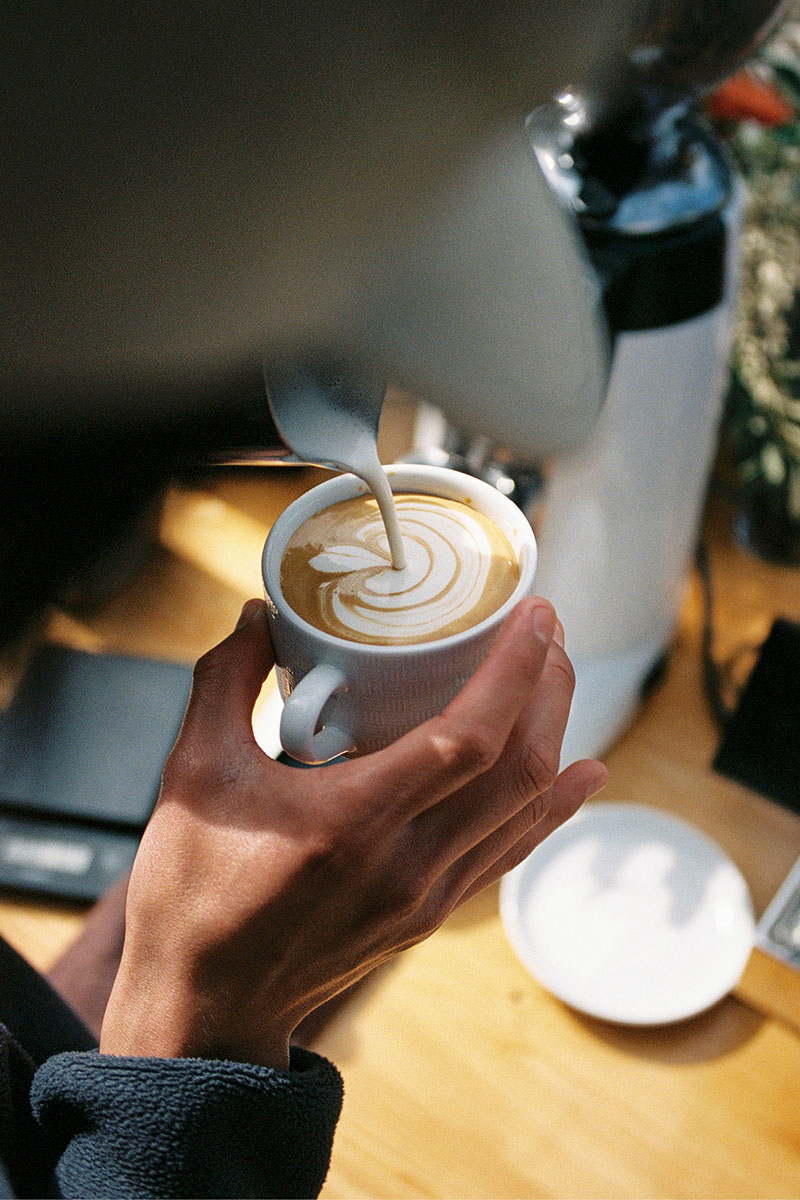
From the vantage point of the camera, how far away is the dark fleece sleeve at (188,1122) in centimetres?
32

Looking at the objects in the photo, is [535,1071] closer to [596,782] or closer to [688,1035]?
[688,1035]

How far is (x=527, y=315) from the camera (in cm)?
40

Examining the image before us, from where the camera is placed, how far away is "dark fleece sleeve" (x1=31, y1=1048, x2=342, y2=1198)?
32 centimetres

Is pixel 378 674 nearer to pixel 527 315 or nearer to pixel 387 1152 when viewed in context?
pixel 527 315

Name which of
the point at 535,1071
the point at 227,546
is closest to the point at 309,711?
the point at 535,1071

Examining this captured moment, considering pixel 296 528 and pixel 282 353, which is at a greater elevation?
pixel 282 353

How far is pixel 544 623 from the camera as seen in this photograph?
309 millimetres

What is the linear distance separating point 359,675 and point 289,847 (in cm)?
6

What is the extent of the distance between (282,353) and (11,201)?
74 mm

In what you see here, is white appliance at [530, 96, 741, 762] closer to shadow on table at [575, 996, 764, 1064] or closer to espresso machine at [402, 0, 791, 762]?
espresso machine at [402, 0, 791, 762]

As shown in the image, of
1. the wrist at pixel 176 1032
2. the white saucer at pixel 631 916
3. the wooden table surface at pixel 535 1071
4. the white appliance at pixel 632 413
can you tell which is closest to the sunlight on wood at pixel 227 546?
the wooden table surface at pixel 535 1071

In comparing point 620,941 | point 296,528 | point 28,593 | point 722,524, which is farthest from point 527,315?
point 722,524

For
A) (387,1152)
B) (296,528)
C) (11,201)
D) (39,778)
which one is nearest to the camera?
(11,201)

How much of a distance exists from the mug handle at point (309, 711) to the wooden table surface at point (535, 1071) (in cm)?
15
